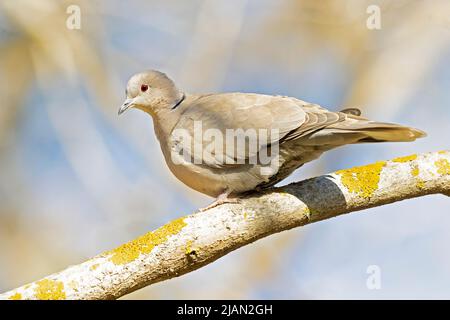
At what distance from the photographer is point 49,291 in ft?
9.25

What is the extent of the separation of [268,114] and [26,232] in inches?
142

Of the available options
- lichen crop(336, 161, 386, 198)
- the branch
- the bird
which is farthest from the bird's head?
lichen crop(336, 161, 386, 198)

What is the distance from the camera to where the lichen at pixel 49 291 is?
9.23 ft

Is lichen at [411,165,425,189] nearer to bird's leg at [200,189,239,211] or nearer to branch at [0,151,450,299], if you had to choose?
branch at [0,151,450,299]

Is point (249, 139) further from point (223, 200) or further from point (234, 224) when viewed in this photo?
point (234, 224)

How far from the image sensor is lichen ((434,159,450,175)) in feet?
11.5

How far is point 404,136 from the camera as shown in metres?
Answer: 3.31

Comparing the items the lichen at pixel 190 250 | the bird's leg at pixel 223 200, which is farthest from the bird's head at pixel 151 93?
the lichen at pixel 190 250

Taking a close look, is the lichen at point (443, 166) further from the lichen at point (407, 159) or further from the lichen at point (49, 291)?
the lichen at point (49, 291)

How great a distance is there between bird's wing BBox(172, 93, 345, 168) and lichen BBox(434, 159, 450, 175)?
0.55 m

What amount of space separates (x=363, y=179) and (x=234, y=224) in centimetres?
76

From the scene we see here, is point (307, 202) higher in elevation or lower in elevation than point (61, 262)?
higher
